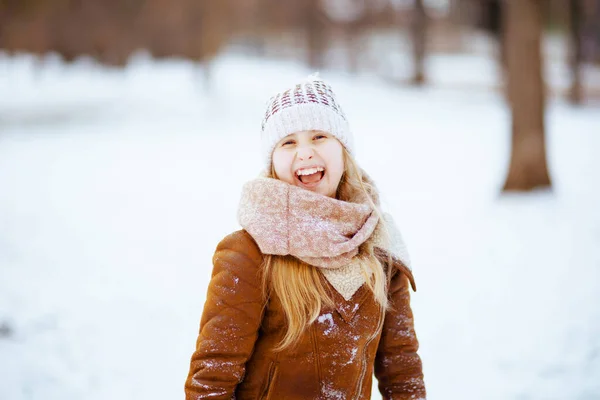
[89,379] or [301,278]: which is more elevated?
[301,278]

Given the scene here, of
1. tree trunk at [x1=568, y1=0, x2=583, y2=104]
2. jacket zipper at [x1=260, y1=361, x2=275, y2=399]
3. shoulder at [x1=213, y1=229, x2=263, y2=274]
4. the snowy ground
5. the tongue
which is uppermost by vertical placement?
tree trunk at [x1=568, y1=0, x2=583, y2=104]

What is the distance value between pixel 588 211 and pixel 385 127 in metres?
8.33

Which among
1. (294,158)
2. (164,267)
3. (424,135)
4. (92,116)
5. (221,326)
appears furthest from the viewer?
(92,116)

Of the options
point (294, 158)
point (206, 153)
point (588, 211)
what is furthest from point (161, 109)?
point (294, 158)

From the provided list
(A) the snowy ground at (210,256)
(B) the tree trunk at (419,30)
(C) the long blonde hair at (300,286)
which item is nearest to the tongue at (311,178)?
(C) the long blonde hair at (300,286)

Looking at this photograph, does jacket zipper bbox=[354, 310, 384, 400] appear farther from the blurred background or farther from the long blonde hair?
the blurred background

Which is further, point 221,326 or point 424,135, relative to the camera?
point 424,135

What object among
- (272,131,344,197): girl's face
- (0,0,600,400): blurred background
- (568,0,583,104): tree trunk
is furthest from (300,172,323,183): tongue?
(568,0,583,104): tree trunk

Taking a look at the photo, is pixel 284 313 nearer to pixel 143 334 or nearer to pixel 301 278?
pixel 301 278

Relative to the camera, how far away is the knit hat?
5.74 feet

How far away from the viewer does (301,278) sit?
5.38ft

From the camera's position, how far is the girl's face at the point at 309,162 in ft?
5.70

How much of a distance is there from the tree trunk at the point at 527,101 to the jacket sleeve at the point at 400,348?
5546mm

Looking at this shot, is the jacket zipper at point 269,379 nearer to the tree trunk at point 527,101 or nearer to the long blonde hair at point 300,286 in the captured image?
the long blonde hair at point 300,286
